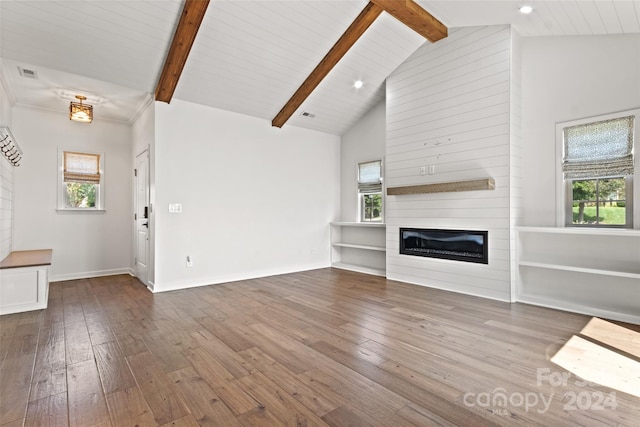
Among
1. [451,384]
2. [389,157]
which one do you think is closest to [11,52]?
[389,157]

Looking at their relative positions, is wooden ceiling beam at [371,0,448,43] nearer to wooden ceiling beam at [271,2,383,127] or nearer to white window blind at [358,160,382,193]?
wooden ceiling beam at [271,2,383,127]

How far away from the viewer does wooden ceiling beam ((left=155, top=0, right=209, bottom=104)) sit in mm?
3408

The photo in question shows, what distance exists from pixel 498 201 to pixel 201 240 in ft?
14.2

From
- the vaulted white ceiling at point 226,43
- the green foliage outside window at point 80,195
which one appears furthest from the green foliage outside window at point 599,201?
the green foliage outside window at point 80,195

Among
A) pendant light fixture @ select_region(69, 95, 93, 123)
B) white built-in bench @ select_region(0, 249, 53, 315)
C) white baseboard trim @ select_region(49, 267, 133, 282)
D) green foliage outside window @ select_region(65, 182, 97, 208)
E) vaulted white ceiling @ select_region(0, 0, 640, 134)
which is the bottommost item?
white baseboard trim @ select_region(49, 267, 133, 282)

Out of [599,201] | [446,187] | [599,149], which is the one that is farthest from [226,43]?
[599,201]

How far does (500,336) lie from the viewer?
9.52 ft

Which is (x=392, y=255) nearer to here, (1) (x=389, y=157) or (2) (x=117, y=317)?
(1) (x=389, y=157)

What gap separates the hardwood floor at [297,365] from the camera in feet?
5.88

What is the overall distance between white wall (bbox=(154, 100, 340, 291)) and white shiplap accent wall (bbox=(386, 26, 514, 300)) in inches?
67.6

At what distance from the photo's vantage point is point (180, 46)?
12.3ft

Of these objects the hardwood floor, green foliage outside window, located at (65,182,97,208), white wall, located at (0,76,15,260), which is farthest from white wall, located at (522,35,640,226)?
green foliage outside window, located at (65,182,97,208)

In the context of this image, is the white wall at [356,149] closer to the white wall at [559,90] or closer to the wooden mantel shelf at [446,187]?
the wooden mantel shelf at [446,187]

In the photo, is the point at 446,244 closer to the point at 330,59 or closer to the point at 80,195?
the point at 330,59
